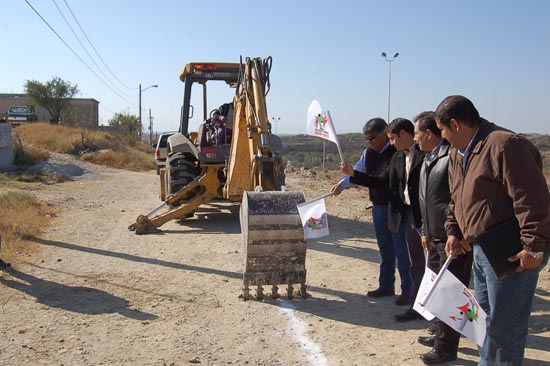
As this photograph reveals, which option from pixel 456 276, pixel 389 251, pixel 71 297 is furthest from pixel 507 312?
pixel 71 297

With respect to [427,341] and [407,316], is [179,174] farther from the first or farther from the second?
[427,341]

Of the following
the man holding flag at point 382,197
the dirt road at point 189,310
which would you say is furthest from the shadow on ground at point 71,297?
the man holding flag at point 382,197

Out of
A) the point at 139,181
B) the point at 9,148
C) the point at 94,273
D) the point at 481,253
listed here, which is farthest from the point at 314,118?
the point at 9,148

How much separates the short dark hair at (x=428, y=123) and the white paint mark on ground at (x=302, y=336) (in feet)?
6.57

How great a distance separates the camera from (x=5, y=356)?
14.1 ft

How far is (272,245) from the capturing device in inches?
219

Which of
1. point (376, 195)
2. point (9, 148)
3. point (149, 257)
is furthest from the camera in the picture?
point (9, 148)

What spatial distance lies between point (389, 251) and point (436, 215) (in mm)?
1604

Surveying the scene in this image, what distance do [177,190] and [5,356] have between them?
5.99 m

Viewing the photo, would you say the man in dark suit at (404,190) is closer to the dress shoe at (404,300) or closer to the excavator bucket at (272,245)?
the dress shoe at (404,300)

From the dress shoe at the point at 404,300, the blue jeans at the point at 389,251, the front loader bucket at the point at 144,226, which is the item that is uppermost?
the blue jeans at the point at 389,251

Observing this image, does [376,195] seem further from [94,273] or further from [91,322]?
[94,273]

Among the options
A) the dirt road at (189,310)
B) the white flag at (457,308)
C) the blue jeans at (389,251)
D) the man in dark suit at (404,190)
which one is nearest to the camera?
the white flag at (457,308)

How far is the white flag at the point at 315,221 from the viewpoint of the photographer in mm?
5318
